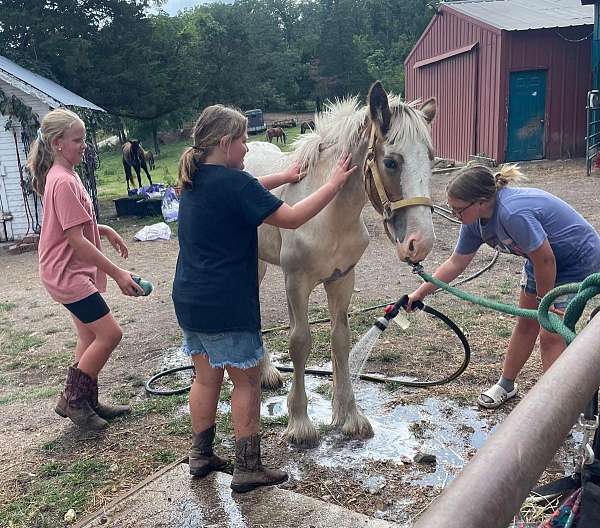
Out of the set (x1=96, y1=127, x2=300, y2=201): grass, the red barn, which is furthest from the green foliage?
the red barn

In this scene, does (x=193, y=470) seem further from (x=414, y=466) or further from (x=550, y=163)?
(x=550, y=163)

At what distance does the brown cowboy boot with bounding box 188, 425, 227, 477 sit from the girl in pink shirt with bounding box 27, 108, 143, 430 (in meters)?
0.88

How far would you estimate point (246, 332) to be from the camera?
8.89 feet

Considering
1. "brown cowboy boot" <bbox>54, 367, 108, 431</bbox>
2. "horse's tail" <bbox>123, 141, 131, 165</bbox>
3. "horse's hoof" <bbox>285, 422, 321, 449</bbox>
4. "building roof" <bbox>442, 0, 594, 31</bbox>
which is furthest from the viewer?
"building roof" <bbox>442, 0, 594, 31</bbox>

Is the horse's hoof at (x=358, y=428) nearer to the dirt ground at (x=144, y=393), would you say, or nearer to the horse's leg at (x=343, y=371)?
the horse's leg at (x=343, y=371)

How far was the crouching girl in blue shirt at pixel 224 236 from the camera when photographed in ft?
8.39

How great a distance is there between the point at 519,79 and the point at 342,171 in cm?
1450

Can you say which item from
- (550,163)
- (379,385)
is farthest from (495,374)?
(550,163)

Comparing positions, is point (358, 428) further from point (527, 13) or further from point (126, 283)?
point (527, 13)

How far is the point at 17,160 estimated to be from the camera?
10.8 meters

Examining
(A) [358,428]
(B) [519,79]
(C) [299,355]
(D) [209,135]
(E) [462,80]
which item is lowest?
(A) [358,428]

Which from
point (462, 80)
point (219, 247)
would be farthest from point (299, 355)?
point (462, 80)

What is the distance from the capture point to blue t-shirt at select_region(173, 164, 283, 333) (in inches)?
100

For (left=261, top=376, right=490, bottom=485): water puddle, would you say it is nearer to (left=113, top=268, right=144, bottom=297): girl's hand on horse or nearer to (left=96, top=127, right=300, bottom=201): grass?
(left=113, top=268, right=144, bottom=297): girl's hand on horse
